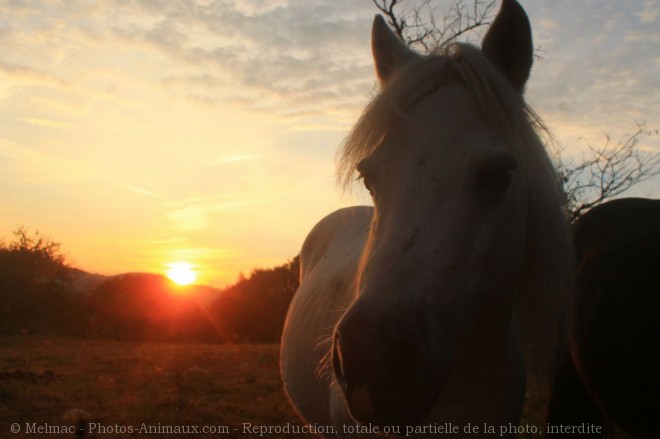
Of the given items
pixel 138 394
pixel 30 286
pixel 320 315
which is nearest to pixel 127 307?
pixel 30 286

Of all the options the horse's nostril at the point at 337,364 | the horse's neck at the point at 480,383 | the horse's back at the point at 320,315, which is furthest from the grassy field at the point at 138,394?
the horse's nostril at the point at 337,364

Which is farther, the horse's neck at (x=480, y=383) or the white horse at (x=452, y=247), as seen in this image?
the horse's neck at (x=480, y=383)

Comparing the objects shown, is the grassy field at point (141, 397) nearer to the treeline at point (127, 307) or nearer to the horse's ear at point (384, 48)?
the horse's ear at point (384, 48)

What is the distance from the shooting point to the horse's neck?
1974mm

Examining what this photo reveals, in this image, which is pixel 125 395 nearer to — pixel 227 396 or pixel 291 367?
pixel 227 396

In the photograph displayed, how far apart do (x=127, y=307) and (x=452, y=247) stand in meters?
24.5

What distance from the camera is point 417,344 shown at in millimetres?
1421

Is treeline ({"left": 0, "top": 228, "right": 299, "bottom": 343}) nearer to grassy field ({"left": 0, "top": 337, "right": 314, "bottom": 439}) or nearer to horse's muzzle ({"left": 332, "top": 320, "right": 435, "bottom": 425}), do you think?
grassy field ({"left": 0, "top": 337, "right": 314, "bottom": 439})

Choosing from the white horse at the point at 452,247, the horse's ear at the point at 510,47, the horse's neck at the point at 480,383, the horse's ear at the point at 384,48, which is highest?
the horse's ear at the point at 384,48

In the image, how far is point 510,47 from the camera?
84.5 inches

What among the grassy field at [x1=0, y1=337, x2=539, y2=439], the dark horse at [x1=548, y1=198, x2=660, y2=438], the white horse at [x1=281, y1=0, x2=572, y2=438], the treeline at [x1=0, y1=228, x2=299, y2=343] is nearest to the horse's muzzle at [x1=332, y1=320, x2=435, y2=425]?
the white horse at [x1=281, y1=0, x2=572, y2=438]

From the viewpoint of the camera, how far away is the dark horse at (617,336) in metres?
2.62

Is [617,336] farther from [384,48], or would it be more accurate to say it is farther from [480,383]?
[384,48]

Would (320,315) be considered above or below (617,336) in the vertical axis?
above
